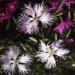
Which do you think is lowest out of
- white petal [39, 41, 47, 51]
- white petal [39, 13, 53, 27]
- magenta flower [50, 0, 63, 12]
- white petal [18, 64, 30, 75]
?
white petal [18, 64, 30, 75]

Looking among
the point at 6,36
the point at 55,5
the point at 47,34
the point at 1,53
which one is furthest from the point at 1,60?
the point at 55,5

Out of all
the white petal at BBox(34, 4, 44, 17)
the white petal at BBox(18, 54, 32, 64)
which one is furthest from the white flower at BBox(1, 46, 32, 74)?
the white petal at BBox(34, 4, 44, 17)

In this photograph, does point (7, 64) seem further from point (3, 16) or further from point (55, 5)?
point (55, 5)

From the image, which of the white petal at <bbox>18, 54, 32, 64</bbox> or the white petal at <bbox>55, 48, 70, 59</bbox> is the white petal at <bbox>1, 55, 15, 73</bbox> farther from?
the white petal at <bbox>55, 48, 70, 59</bbox>

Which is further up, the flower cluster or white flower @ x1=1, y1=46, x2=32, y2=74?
the flower cluster

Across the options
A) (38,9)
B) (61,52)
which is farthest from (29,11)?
(61,52)

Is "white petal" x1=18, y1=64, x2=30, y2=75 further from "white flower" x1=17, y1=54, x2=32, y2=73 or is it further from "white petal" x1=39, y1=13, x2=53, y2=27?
"white petal" x1=39, y1=13, x2=53, y2=27

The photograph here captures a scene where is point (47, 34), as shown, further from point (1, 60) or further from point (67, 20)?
point (1, 60)
